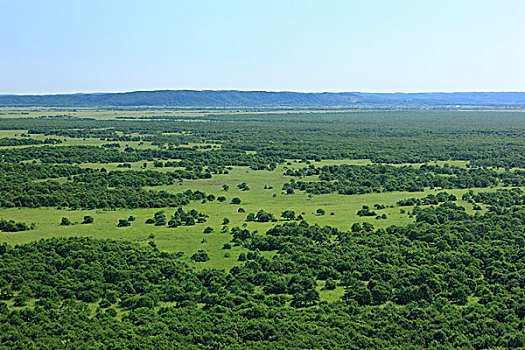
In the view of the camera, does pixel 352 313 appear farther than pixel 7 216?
No

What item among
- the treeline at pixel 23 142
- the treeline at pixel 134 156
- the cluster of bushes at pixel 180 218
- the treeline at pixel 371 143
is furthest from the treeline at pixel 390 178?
the treeline at pixel 23 142

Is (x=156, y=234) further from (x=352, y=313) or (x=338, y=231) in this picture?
(x=352, y=313)

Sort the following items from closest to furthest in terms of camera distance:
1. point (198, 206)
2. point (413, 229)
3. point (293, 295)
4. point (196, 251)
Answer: point (293, 295)
point (196, 251)
point (413, 229)
point (198, 206)

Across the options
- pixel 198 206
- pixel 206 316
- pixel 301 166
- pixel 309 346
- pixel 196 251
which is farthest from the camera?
pixel 301 166

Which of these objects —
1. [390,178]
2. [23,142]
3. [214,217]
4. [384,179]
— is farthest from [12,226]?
[23,142]

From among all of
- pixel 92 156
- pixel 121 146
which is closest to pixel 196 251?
pixel 92 156

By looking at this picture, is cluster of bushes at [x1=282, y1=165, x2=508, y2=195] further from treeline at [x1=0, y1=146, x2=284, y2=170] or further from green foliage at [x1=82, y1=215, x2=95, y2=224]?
green foliage at [x1=82, y1=215, x2=95, y2=224]

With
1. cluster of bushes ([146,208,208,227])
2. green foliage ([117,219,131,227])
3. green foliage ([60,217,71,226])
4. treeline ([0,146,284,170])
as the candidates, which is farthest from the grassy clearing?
treeline ([0,146,284,170])

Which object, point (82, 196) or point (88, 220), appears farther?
point (82, 196)

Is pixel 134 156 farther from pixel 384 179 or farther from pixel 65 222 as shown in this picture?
pixel 65 222
